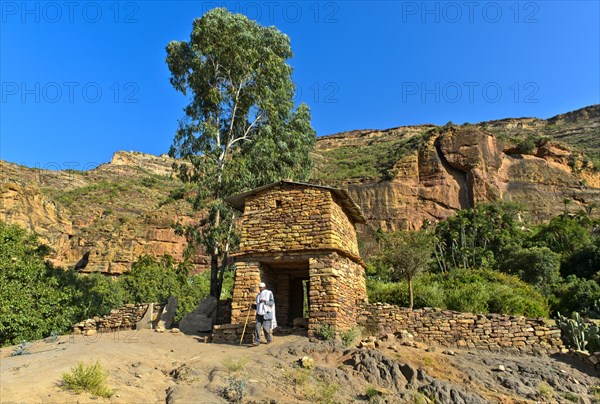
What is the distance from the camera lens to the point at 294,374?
8.45 metres

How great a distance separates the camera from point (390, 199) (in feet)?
176

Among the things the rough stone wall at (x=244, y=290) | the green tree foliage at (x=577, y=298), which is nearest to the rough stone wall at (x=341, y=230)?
the rough stone wall at (x=244, y=290)

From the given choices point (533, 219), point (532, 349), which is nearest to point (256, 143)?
point (532, 349)

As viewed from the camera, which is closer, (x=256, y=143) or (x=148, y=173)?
(x=256, y=143)

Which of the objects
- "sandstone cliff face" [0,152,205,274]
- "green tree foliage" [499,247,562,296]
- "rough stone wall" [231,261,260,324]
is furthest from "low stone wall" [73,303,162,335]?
"green tree foliage" [499,247,562,296]

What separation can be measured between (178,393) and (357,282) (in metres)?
7.85

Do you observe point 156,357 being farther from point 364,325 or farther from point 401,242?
point 401,242

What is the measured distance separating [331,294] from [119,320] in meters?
7.73

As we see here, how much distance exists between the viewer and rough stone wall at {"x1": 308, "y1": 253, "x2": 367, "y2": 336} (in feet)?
36.4

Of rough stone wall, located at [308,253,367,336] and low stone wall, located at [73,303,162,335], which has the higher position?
rough stone wall, located at [308,253,367,336]

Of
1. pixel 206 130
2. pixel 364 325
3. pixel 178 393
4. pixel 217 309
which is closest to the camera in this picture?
pixel 178 393

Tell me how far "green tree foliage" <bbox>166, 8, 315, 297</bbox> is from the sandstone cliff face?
40.8 ft

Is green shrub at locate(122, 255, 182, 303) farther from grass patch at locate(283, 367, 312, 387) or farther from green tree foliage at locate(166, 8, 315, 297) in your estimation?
grass patch at locate(283, 367, 312, 387)

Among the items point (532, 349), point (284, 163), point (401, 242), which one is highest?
point (284, 163)
